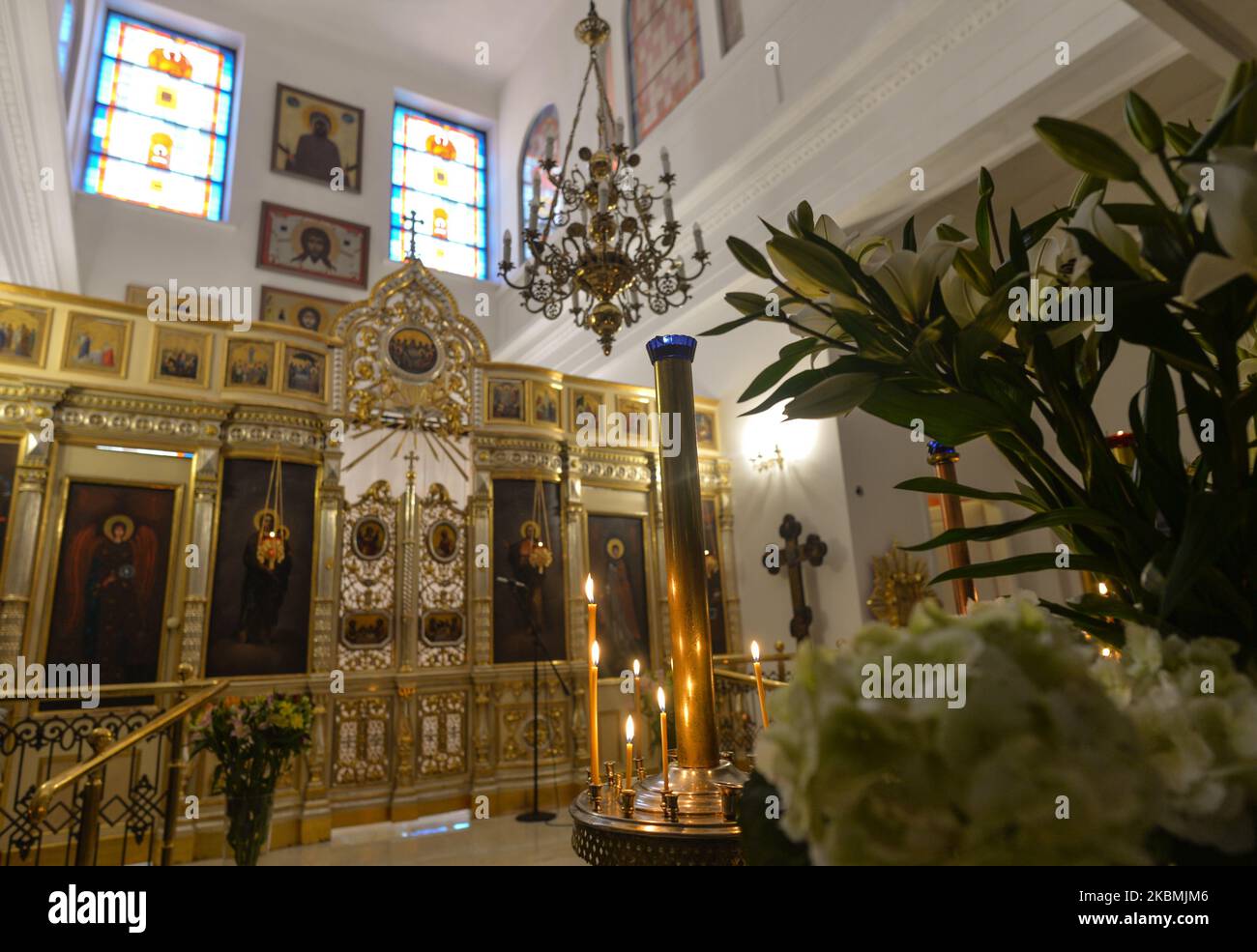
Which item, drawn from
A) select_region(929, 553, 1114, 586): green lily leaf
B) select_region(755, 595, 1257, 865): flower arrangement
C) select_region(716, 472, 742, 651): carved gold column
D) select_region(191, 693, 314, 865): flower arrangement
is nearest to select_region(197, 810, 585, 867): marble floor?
select_region(191, 693, 314, 865): flower arrangement

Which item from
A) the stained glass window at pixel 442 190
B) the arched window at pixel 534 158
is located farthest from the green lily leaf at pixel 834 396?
the stained glass window at pixel 442 190

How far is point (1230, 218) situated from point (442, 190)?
16151 millimetres

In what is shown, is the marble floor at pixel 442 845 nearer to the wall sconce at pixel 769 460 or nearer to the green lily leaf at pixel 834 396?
the wall sconce at pixel 769 460

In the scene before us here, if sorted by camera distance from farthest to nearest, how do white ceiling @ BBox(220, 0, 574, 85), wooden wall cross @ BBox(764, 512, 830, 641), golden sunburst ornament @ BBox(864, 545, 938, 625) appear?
1. white ceiling @ BBox(220, 0, 574, 85)
2. wooden wall cross @ BBox(764, 512, 830, 641)
3. golden sunburst ornament @ BBox(864, 545, 938, 625)

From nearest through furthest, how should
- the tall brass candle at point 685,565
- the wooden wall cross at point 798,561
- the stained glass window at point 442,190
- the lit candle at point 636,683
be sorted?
the tall brass candle at point 685,565
the lit candle at point 636,683
the wooden wall cross at point 798,561
the stained glass window at point 442,190

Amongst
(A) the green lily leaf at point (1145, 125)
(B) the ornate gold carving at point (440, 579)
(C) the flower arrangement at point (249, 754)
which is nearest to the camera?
(A) the green lily leaf at point (1145, 125)

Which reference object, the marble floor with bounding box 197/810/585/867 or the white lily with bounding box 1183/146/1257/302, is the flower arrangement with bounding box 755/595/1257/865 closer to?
the white lily with bounding box 1183/146/1257/302

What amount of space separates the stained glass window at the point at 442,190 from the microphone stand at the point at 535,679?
8558 millimetres

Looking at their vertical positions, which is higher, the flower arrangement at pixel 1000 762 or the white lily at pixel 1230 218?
the white lily at pixel 1230 218

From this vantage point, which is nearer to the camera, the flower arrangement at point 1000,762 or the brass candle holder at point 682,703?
the flower arrangement at point 1000,762

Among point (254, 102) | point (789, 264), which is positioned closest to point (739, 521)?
point (789, 264)

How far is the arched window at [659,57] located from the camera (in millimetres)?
10219

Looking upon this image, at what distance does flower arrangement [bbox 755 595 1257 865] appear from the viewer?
43cm

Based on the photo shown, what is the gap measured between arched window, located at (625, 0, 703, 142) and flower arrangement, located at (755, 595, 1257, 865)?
1092 centimetres
